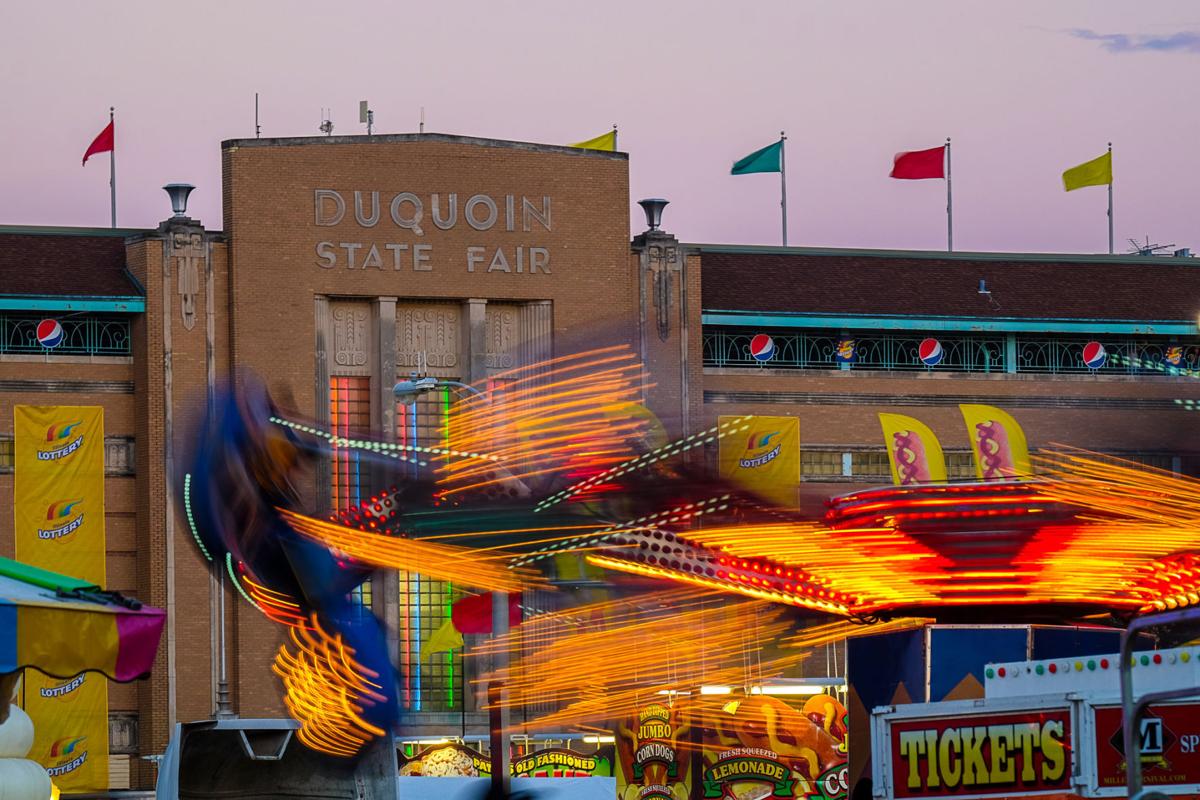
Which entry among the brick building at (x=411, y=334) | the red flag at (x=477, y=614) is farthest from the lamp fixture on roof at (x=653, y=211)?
the red flag at (x=477, y=614)

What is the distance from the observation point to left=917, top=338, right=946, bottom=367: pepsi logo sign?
221ft

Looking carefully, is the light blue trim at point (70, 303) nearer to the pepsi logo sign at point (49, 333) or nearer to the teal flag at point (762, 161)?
the pepsi logo sign at point (49, 333)

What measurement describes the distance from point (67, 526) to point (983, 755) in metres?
42.9

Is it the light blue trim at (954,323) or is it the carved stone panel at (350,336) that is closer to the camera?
the carved stone panel at (350,336)

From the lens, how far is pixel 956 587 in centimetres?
2700

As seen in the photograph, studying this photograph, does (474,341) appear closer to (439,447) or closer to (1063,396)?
(1063,396)

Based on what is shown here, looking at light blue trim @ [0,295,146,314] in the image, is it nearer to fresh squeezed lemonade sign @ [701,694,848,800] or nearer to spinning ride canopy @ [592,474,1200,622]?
fresh squeezed lemonade sign @ [701,694,848,800]

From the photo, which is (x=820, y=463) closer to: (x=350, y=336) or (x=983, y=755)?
(x=350, y=336)

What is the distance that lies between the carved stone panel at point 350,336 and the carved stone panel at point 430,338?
81cm

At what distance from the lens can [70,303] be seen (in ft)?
204

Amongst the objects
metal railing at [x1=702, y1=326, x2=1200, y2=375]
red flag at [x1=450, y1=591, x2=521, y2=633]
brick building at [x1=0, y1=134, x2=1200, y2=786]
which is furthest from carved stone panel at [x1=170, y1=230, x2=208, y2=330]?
red flag at [x1=450, y1=591, x2=521, y2=633]

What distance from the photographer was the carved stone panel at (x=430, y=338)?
6406cm

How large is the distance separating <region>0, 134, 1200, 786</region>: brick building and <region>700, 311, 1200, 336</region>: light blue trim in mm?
77

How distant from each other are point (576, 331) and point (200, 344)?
9.43 m
